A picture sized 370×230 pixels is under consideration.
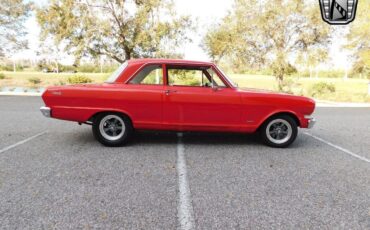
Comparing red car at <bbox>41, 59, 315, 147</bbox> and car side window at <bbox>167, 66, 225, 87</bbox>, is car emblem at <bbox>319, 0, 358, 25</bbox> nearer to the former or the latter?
red car at <bbox>41, 59, 315, 147</bbox>

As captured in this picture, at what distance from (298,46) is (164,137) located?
15.6 metres

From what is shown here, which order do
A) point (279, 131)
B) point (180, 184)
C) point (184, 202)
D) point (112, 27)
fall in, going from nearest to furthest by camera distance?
point (184, 202) → point (180, 184) → point (279, 131) → point (112, 27)

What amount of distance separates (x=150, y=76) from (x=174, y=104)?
0.75 metres

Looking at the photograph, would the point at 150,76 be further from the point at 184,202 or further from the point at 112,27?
the point at 112,27

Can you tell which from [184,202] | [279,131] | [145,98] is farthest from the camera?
[279,131]

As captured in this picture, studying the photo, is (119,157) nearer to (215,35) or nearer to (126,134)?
(126,134)

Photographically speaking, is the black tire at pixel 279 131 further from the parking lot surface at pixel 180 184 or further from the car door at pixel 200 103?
the car door at pixel 200 103

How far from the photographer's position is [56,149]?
512 cm

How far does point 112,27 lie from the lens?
687 inches

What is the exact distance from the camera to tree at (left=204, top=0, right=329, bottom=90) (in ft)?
59.0

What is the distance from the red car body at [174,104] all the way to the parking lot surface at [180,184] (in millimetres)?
476

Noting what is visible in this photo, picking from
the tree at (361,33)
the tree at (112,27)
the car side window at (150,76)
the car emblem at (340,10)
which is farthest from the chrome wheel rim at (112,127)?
the tree at (361,33)

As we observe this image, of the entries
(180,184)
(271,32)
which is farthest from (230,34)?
(180,184)

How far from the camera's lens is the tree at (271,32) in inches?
708
